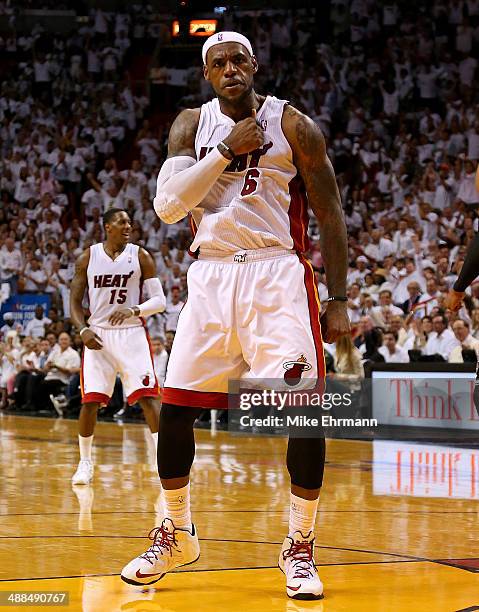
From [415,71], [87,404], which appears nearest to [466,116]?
[415,71]

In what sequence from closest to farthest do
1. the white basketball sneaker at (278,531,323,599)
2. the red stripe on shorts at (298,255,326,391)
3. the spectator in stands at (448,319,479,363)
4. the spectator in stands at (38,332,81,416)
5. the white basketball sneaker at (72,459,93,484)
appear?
the white basketball sneaker at (278,531,323,599), the red stripe on shorts at (298,255,326,391), the white basketball sneaker at (72,459,93,484), the spectator in stands at (448,319,479,363), the spectator in stands at (38,332,81,416)

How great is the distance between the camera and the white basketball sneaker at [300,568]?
425 cm

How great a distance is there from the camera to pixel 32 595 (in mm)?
4199

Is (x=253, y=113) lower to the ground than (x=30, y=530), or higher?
higher

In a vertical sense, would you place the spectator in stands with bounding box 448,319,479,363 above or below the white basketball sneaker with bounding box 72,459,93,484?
above

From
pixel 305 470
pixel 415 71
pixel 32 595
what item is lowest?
pixel 32 595

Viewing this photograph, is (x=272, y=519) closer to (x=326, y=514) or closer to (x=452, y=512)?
(x=326, y=514)

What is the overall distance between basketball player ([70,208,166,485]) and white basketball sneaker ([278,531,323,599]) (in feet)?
14.0

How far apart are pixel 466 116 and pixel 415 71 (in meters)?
2.44

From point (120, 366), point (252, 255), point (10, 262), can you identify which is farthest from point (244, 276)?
point (10, 262)

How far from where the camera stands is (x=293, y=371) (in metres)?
4.44

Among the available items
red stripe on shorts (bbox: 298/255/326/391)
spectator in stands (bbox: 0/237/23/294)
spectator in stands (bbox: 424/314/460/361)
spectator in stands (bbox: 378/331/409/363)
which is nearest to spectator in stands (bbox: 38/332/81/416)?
spectator in stands (bbox: 0/237/23/294)

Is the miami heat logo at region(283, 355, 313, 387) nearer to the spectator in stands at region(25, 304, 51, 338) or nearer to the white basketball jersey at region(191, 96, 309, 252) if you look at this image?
the white basketball jersey at region(191, 96, 309, 252)

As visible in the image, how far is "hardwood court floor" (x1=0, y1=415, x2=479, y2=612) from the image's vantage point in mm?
4324
